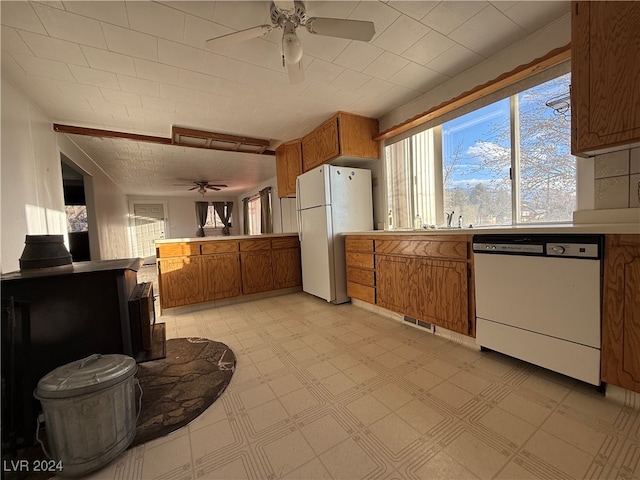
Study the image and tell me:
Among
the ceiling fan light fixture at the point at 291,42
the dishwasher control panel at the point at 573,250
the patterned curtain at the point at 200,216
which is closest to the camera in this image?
the dishwasher control panel at the point at 573,250

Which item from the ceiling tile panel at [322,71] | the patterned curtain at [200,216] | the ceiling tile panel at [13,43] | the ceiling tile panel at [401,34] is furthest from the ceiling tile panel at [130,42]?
the patterned curtain at [200,216]

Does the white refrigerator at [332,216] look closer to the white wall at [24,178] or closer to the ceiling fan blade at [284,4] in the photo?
the ceiling fan blade at [284,4]

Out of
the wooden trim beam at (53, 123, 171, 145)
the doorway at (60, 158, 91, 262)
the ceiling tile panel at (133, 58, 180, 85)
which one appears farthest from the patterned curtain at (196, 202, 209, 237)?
the ceiling tile panel at (133, 58, 180, 85)

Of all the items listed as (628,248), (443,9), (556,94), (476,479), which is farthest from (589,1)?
(476,479)

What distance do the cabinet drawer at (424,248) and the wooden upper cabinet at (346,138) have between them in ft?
4.11

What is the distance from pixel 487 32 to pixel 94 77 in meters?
3.20

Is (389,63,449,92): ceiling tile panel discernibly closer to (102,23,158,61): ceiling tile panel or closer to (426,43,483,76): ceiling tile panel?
(426,43,483,76): ceiling tile panel

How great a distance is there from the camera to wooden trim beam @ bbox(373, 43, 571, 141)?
69.6 inches

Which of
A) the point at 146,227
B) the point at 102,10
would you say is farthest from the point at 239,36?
the point at 146,227

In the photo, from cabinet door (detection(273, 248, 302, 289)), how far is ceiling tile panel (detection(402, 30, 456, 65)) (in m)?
2.79

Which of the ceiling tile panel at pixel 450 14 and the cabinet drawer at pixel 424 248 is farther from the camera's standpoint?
the cabinet drawer at pixel 424 248

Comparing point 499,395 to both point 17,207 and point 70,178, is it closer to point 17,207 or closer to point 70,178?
point 17,207

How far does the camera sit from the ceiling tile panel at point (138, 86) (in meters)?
2.26

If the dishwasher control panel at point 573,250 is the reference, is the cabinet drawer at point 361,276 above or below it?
below
